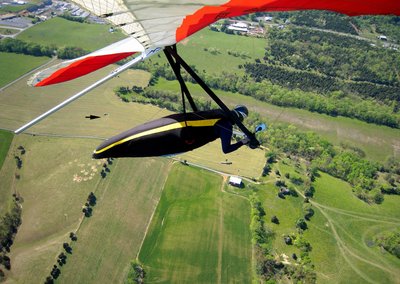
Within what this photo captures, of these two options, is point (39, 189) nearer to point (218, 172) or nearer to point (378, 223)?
point (218, 172)

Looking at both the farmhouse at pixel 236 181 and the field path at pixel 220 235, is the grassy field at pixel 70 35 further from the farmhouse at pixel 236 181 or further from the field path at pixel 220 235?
the field path at pixel 220 235

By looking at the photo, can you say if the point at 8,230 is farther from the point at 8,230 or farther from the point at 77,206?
the point at 77,206

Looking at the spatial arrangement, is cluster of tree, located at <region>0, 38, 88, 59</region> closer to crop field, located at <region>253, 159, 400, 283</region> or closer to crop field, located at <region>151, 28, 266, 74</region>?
crop field, located at <region>151, 28, 266, 74</region>

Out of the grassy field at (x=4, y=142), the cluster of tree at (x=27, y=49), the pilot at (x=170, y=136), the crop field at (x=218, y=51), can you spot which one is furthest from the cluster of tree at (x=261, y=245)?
the cluster of tree at (x=27, y=49)

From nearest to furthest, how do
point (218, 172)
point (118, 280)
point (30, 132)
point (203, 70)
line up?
point (118, 280) < point (218, 172) < point (30, 132) < point (203, 70)

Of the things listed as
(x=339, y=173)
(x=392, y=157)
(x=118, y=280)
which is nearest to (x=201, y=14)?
(x=118, y=280)

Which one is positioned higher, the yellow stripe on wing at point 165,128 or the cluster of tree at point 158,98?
the yellow stripe on wing at point 165,128
